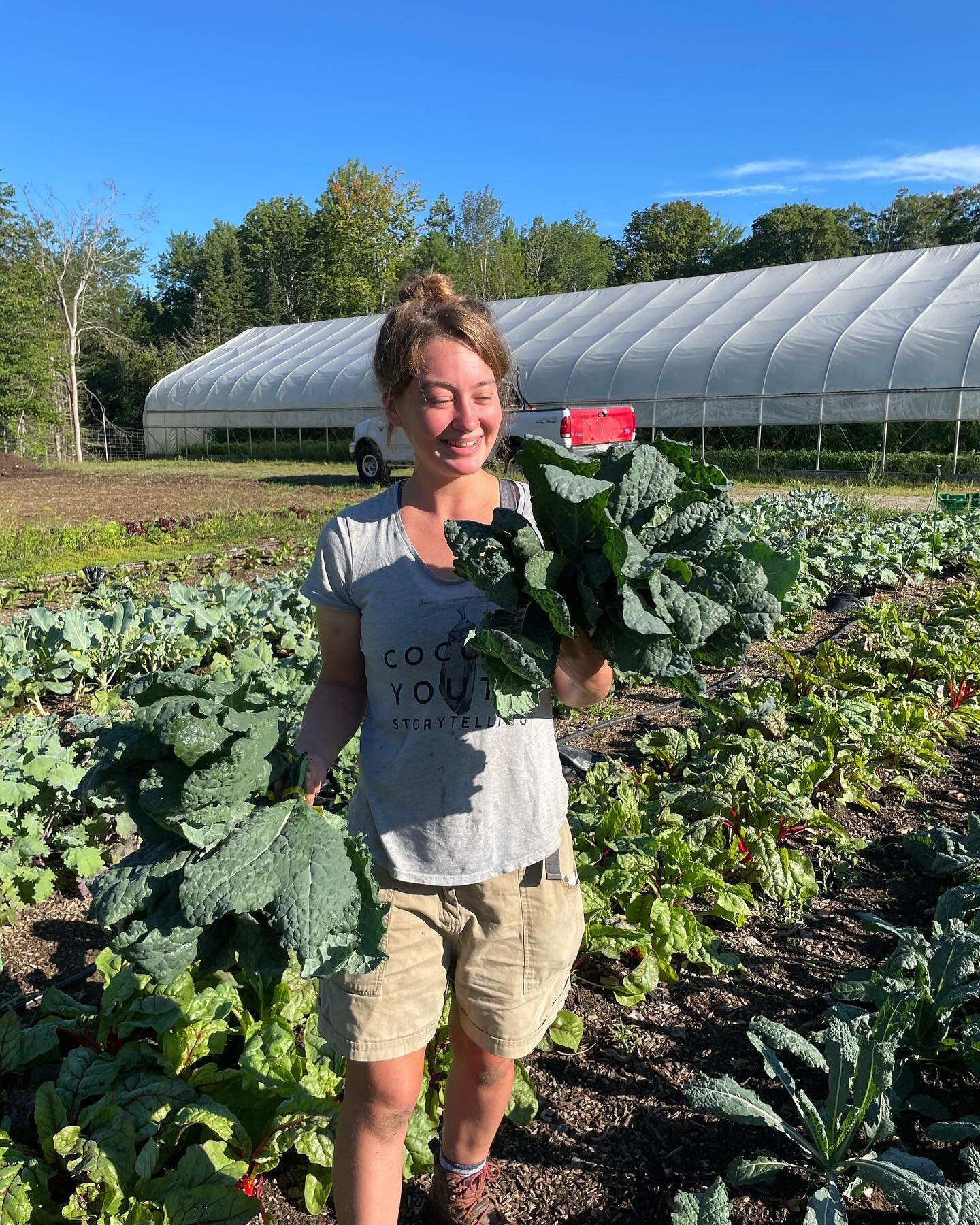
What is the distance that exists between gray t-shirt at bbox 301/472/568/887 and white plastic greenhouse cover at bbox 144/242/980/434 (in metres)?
13.6

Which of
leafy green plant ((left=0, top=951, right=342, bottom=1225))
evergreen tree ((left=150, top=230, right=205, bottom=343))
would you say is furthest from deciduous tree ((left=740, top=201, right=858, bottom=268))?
leafy green plant ((left=0, top=951, right=342, bottom=1225))

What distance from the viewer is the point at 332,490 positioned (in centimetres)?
1797

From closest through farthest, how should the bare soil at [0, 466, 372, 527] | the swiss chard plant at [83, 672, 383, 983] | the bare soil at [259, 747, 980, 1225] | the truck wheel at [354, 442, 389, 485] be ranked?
the swiss chard plant at [83, 672, 383, 983] < the bare soil at [259, 747, 980, 1225] < the bare soil at [0, 466, 372, 527] < the truck wheel at [354, 442, 389, 485]

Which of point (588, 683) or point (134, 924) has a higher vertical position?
point (588, 683)

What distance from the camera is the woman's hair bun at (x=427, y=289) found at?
6.15ft

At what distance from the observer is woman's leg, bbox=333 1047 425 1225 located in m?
1.69

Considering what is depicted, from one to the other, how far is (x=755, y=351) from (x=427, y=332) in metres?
20.3

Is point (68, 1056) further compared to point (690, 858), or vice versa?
point (690, 858)

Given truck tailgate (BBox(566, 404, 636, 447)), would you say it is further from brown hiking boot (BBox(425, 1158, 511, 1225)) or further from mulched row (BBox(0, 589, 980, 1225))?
brown hiking boot (BBox(425, 1158, 511, 1225))

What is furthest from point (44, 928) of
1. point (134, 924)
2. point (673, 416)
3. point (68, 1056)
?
point (673, 416)

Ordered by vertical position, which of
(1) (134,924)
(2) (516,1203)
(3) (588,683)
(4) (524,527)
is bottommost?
(2) (516,1203)

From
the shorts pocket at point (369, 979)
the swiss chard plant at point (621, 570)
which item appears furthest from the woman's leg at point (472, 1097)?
the swiss chard plant at point (621, 570)

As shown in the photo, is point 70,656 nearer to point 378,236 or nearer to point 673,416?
point 673,416

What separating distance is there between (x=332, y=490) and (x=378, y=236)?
31.3 m
